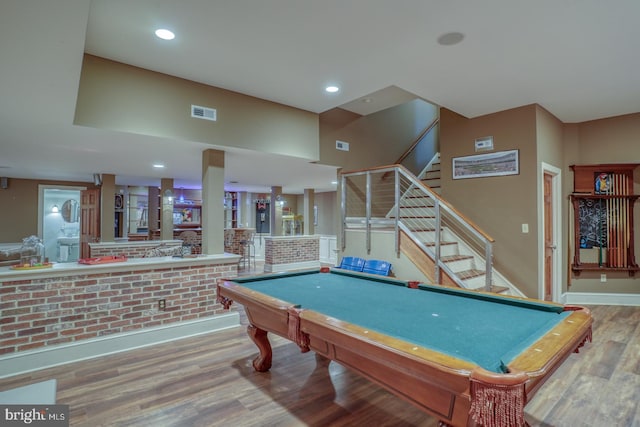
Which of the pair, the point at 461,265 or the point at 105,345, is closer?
the point at 105,345

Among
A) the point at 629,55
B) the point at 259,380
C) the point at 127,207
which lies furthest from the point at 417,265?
the point at 127,207

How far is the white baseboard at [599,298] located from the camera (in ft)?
16.8

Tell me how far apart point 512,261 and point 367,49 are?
12.0ft

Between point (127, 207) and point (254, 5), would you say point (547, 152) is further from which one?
point (127, 207)

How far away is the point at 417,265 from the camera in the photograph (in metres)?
4.16

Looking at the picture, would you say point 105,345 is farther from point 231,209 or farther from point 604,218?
point 231,209

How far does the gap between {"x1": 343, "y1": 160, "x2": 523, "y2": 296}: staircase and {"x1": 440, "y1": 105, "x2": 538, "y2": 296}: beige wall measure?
0.25 meters

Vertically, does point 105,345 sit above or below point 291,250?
below

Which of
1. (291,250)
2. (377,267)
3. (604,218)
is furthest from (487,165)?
(291,250)

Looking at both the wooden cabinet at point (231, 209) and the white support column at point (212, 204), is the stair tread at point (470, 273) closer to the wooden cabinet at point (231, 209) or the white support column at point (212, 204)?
the white support column at point (212, 204)

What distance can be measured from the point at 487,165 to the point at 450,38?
2.63m

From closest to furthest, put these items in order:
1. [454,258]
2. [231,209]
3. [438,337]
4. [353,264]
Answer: [438,337] < [353,264] < [454,258] < [231,209]

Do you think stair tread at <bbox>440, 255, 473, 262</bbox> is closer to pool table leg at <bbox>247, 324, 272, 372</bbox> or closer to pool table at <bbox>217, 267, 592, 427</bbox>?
pool table at <bbox>217, 267, 592, 427</bbox>

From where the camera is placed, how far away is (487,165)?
493 centimetres
